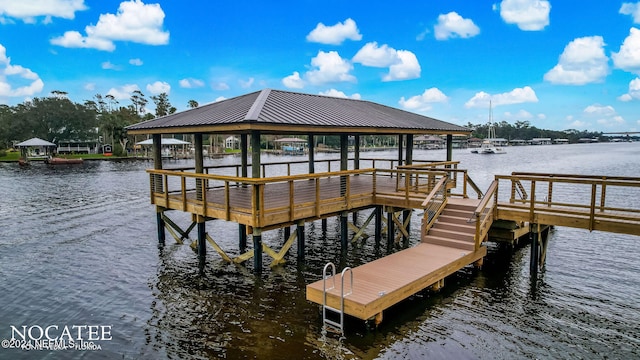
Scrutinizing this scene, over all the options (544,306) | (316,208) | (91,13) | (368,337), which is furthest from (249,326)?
(91,13)

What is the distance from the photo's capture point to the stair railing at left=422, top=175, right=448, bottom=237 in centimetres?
1210

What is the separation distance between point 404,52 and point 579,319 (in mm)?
50582

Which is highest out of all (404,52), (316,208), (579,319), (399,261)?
(404,52)

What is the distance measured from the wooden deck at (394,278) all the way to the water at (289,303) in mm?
609

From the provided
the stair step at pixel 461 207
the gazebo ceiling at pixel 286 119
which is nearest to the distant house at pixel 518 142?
the gazebo ceiling at pixel 286 119

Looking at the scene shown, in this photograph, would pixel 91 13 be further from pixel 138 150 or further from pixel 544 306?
pixel 544 306

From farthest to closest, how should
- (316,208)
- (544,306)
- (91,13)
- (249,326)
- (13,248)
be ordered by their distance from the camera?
(91,13)
(13,248)
(316,208)
(544,306)
(249,326)

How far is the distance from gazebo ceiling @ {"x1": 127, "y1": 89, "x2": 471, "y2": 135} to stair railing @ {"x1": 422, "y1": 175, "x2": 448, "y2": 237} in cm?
309

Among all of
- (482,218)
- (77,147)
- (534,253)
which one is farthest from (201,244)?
(77,147)

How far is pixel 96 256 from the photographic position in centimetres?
1420

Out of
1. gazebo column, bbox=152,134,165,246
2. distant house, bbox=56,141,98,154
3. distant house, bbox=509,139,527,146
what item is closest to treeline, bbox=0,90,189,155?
distant house, bbox=56,141,98,154

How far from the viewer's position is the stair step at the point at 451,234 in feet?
38.5

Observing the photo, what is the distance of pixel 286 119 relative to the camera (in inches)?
465

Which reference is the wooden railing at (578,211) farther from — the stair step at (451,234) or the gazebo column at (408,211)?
the gazebo column at (408,211)
